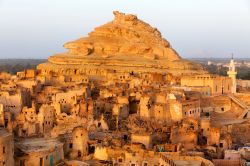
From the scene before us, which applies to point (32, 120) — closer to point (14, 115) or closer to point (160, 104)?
point (14, 115)

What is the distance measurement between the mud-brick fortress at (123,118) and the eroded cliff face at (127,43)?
7.31 ft

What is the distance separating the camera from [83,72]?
54.4 metres

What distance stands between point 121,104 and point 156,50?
24165mm

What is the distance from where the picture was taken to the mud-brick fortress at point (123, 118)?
81.4 feet

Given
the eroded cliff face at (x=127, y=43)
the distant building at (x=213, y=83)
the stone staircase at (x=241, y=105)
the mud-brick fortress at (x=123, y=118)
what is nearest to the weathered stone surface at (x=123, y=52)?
the eroded cliff face at (x=127, y=43)

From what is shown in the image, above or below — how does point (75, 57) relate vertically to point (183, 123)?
above

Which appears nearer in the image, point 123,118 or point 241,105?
point 123,118

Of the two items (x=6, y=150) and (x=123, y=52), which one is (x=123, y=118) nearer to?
(x=6, y=150)

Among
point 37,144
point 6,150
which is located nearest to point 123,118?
point 37,144

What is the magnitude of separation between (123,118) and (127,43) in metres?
25.2

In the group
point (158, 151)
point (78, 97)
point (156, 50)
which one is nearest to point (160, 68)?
point (156, 50)

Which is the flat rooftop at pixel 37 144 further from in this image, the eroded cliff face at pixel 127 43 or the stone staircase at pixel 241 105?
the eroded cliff face at pixel 127 43

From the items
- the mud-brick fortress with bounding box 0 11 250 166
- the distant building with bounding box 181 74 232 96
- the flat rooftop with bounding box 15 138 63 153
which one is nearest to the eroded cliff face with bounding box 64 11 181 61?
the mud-brick fortress with bounding box 0 11 250 166

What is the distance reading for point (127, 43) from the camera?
5888 cm
